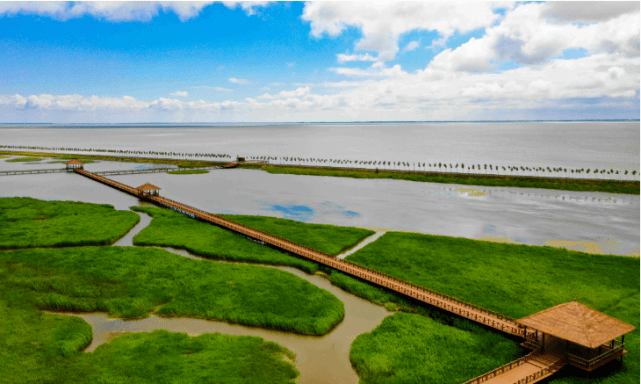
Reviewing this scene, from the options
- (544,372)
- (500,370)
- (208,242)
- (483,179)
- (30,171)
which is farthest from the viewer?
(30,171)

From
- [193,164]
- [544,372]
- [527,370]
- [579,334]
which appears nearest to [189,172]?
[193,164]

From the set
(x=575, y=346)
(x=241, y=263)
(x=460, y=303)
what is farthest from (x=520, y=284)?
(x=241, y=263)

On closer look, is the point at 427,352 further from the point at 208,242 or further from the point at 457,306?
the point at 208,242

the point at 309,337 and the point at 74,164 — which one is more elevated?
the point at 74,164

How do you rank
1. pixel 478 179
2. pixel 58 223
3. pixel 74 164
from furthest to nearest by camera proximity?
pixel 74 164
pixel 478 179
pixel 58 223

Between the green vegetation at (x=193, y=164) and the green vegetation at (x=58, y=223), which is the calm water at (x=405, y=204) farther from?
the green vegetation at (x=193, y=164)

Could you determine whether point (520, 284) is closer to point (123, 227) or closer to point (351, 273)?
point (351, 273)
